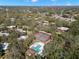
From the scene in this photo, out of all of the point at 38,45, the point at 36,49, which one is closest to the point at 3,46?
the point at 38,45

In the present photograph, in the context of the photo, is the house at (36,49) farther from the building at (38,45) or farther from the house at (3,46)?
the house at (3,46)

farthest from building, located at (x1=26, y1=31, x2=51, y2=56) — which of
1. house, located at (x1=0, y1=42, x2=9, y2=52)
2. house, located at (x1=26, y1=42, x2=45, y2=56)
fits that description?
house, located at (x1=0, y1=42, x2=9, y2=52)

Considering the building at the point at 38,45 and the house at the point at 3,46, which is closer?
the building at the point at 38,45

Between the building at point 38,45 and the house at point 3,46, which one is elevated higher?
the building at point 38,45

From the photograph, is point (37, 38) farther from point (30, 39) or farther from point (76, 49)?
point (76, 49)

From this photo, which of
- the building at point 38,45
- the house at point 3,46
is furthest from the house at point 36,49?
the house at point 3,46

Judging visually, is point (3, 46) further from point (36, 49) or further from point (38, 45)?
point (36, 49)

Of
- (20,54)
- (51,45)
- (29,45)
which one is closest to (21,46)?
(29,45)

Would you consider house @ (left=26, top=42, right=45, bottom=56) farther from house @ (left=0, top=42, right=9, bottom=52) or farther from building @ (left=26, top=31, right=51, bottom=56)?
house @ (left=0, top=42, right=9, bottom=52)
